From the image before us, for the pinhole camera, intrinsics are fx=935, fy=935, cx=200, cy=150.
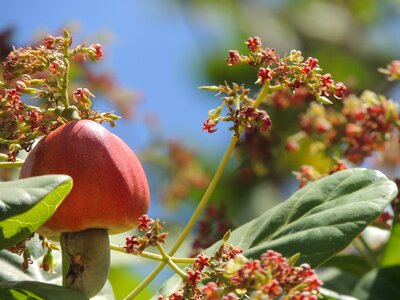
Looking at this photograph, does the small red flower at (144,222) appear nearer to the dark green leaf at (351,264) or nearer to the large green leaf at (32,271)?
the large green leaf at (32,271)

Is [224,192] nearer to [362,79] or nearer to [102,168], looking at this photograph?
[362,79]

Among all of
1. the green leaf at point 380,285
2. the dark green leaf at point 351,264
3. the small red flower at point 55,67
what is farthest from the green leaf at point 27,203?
the dark green leaf at point 351,264


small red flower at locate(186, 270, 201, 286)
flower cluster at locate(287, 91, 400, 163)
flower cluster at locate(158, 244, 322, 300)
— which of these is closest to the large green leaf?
small red flower at locate(186, 270, 201, 286)

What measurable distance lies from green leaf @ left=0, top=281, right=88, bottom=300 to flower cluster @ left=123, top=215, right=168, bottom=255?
0.12 meters

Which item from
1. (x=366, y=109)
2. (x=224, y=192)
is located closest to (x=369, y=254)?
(x=366, y=109)

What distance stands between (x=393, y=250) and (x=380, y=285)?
0.15 meters

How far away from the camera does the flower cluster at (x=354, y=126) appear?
81.0 inches

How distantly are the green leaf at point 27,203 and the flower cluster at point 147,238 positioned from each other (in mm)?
152

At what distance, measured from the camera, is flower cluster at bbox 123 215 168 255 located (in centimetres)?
129

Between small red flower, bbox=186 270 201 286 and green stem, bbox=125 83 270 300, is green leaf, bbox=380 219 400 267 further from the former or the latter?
small red flower, bbox=186 270 201 286

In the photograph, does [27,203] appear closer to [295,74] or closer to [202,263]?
[202,263]

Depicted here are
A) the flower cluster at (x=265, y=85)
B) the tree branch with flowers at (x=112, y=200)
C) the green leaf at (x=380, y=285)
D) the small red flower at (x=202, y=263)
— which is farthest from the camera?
the green leaf at (x=380, y=285)

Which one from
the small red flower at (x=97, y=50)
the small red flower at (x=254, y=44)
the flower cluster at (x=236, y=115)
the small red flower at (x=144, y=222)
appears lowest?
the small red flower at (x=144, y=222)

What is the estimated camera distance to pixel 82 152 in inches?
50.3
